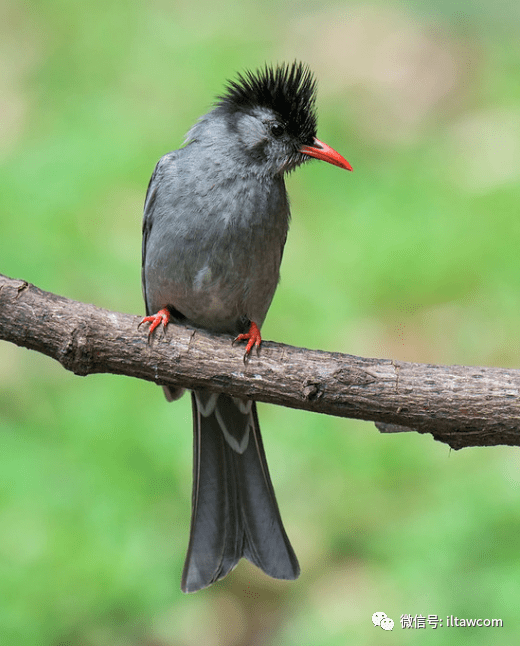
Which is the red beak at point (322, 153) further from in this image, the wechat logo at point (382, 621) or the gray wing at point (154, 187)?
the wechat logo at point (382, 621)

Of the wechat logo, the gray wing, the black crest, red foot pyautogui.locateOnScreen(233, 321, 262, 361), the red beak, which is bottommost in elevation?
the wechat logo

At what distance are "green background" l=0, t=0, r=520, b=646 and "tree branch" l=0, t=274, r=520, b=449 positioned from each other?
96 centimetres

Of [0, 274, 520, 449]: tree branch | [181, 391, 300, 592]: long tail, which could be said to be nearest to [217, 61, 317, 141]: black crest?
[0, 274, 520, 449]: tree branch

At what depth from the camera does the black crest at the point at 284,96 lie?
4312mm

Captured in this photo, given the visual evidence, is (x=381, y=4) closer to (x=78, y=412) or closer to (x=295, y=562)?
(x=78, y=412)

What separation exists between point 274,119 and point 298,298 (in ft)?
7.78

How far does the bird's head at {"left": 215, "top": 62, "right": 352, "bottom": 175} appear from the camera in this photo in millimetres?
4328

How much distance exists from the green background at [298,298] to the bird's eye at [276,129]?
70.8 inches

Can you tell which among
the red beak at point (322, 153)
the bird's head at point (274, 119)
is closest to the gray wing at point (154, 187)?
the bird's head at point (274, 119)

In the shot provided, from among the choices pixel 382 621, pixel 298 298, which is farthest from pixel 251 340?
pixel 298 298

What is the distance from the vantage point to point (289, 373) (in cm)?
365

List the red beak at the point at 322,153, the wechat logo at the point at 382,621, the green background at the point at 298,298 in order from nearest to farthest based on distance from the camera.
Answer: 1. the red beak at the point at 322,153
2. the wechat logo at the point at 382,621
3. the green background at the point at 298,298

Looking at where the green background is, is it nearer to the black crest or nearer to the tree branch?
the tree branch

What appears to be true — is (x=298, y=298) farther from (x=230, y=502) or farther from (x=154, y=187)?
(x=230, y=502)
